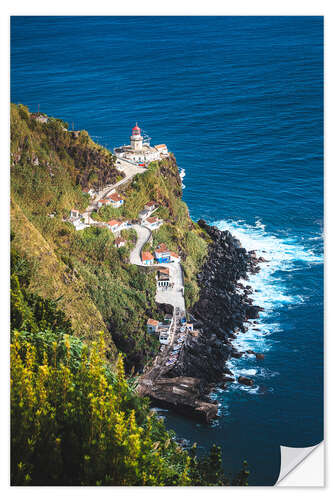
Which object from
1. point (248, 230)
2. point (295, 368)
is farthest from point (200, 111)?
point (295, 368)

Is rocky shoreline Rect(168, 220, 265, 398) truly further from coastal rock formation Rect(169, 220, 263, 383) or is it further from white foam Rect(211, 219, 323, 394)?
white foam Rect(211, 219, 323, 394)

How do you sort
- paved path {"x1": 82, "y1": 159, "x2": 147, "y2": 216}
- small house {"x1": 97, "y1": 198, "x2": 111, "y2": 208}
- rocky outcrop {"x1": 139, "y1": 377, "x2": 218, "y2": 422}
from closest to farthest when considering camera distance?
rocky outcrop {"x1": 139, "y1": 377, "x2": 218, "y2": 422} → paved path {"x1": 82, "y1": 159, "x2": 147, "y2": 216} → small house {"x1": 97, "y1": 198, "x2": 111, "y2": 208}

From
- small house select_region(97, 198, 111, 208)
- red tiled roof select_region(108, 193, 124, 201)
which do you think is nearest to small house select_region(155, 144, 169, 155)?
red tiled roof select_region(108, 193, 124, 201)

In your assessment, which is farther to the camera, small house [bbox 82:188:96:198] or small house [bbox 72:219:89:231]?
small house [bbox 82:188:96:198]

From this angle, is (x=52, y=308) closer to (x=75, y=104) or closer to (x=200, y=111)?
(x=75, y=104)

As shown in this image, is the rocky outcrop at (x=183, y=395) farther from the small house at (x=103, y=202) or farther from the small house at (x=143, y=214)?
the small house at (x=103, y=202)

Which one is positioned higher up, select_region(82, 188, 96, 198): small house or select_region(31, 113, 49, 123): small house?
select_region(31, 113, 49, 123): small house

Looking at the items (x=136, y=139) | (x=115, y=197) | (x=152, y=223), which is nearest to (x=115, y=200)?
(x=115, y=197)
